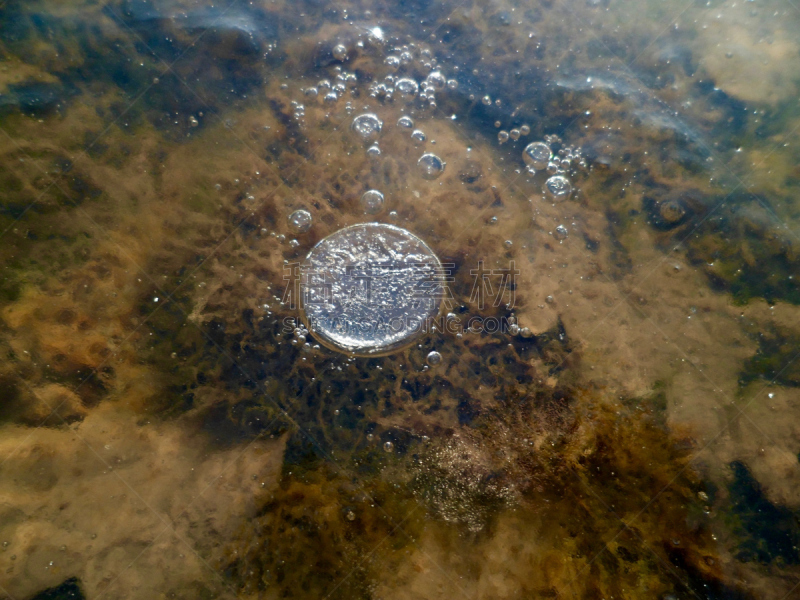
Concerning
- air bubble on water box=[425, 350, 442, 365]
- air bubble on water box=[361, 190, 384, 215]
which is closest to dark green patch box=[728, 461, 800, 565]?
air bubble on water box=[425, 350, 442, 365]

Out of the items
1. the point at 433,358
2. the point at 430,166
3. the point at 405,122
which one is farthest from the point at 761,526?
the point at 405,122

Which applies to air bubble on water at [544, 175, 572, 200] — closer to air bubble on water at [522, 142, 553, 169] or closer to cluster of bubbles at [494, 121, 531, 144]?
air bubble on water at [522, 142, 553, 169]

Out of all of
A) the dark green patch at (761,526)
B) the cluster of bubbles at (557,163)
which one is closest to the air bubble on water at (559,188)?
the cluster of bubbles at (557,163)

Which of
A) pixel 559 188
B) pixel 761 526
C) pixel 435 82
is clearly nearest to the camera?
pixel 761 526

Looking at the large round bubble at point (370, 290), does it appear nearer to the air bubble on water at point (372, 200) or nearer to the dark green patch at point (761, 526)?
the air bubble on water at point (372, 200)

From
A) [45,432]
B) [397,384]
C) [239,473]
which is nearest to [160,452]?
[239,473]

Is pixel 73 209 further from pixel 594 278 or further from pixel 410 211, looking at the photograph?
pixel 594 278

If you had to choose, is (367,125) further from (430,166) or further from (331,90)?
(430,166)
